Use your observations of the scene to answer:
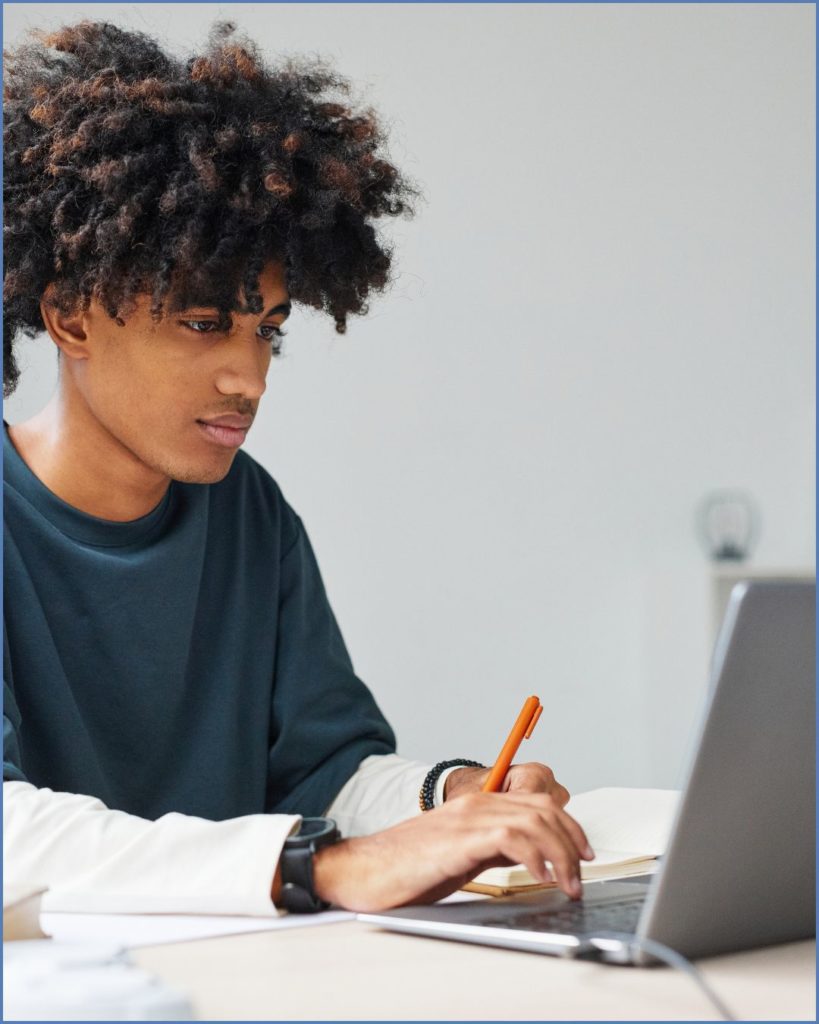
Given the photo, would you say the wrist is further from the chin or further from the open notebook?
the chin

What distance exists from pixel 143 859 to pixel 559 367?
2.88 meters

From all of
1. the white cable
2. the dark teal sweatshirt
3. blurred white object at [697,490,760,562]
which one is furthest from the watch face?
blurred white object at [697,490,760,562]

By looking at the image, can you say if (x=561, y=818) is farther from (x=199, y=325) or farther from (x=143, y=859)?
(x=199, y=325)

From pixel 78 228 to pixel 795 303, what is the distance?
284 cm

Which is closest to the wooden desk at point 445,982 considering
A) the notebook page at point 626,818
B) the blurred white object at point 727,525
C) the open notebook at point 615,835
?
the open notebook at point 615,835

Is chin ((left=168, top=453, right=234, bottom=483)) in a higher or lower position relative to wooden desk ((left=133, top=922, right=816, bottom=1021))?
higher

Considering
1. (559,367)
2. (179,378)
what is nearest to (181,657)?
(179,378)

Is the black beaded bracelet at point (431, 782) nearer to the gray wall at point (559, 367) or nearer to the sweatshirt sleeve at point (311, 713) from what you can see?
the sweatshirt sleeve at point (311, 713)

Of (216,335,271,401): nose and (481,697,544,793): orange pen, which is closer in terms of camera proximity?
(481,697,544,793): orange pen

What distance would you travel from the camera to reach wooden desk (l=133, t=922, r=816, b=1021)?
2.08 feet

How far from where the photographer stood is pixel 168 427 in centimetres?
133

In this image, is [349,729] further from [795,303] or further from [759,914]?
[795,303]

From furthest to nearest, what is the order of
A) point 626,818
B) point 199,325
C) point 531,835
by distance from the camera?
point 199,325 < point 626,818 < point 531,835

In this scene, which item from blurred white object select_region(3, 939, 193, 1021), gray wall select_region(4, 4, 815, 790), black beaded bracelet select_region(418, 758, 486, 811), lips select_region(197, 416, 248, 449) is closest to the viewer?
blurred white object select_region(3, 939, 193, 1021)
